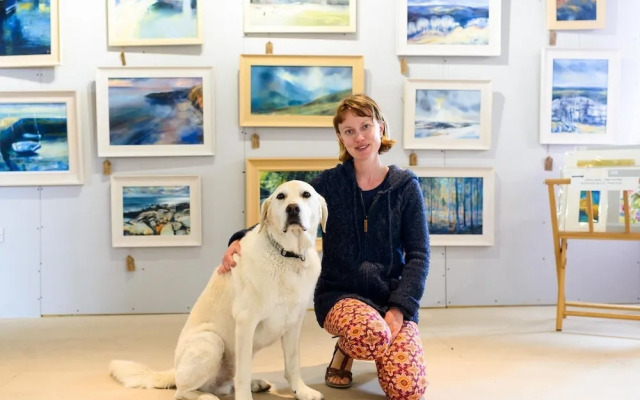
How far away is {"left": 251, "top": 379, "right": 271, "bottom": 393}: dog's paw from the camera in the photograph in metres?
2.40

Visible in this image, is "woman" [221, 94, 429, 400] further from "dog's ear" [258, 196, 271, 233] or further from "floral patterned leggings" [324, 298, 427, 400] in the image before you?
"dog's ear" [258, 196, 271, 233]

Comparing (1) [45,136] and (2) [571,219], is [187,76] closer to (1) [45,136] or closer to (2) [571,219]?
(1) [45,136]

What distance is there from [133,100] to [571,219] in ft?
9.46

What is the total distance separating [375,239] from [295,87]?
181 cm

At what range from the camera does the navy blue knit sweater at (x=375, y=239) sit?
2438 millimetres

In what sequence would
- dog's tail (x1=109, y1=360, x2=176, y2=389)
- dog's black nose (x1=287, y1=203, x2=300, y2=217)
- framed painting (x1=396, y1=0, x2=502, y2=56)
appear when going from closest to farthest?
dog's black nose (x1=287, y1=203, x2=300, y2=217) < dog's tail (x1=109, y1=360, x2=176, y2=389) < framed painting (x1=396, y1=0, x2=502, y2=56)

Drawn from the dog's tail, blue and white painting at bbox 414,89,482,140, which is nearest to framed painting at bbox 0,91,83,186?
the dog's tail

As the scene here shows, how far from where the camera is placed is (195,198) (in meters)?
3.94

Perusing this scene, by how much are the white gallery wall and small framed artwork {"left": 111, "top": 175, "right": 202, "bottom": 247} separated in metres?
A: 0.07

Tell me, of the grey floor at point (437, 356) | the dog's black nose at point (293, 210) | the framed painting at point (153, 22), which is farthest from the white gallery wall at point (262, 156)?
the dog's black nose at point (293, 210)

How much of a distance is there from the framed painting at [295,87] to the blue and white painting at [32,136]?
3.97 ft

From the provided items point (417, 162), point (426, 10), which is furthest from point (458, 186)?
point (426, 10)

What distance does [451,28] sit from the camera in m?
4.00

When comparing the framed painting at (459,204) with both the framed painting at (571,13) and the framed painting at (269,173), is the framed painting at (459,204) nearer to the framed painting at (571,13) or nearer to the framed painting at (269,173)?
the framed painting at (269,173)
